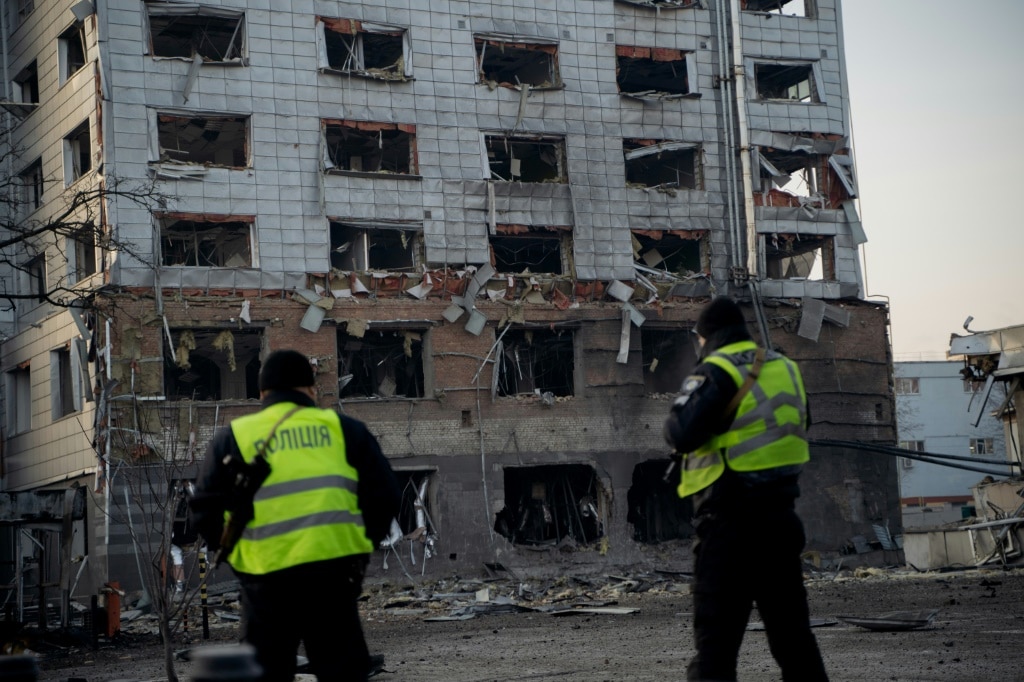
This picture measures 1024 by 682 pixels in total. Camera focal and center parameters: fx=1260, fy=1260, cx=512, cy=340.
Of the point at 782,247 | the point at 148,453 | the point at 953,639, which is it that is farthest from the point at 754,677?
the point at 782,247

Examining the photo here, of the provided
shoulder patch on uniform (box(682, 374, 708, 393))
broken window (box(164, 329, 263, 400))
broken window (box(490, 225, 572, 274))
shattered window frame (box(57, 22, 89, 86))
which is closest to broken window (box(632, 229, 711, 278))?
broken window (box(490, 225, 572, 274))

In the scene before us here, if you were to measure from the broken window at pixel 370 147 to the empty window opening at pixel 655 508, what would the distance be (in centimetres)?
1028

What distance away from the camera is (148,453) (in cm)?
2791

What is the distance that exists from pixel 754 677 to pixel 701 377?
4757 mm

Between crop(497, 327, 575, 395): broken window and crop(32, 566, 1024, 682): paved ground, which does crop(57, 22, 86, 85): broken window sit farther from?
crop(32, 566, 1024, 682): paved ground

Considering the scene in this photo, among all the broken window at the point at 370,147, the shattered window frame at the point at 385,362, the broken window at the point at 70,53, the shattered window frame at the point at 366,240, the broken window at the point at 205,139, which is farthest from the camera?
the broken window at the point at 70,53

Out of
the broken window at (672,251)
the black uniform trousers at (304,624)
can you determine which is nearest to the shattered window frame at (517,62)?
the broken window at (672,251)

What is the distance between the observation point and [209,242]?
31375mm

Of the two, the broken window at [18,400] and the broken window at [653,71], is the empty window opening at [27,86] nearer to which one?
the broken window at [18,400]

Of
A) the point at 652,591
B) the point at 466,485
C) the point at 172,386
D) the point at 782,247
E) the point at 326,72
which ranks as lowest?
the point at 652,591

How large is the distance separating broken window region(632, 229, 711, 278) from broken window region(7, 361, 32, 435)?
17.2 metres

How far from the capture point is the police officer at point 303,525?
5469mm

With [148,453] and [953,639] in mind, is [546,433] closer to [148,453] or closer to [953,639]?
[148,453]

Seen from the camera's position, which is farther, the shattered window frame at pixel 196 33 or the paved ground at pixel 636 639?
the shattered window frame at pixel 196 33
